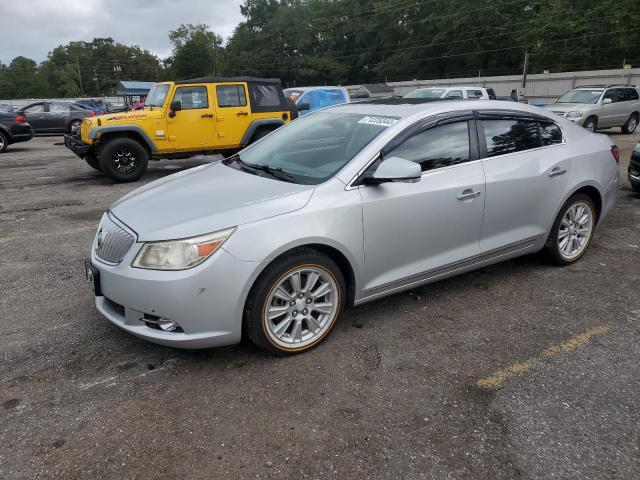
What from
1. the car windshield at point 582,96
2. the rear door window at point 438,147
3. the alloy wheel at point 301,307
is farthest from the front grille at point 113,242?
the car windshield at point 582,96

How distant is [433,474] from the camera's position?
2.22m

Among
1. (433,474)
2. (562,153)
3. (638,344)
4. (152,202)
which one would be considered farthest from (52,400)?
(562,153)

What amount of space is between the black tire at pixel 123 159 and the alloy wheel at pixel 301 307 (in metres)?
7.55

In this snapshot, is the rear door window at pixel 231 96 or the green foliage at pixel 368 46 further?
the green foliage at pixel 368 46

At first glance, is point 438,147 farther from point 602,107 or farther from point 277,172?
point 602,107

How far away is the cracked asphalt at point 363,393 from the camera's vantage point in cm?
231

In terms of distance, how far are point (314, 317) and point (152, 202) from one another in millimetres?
1364

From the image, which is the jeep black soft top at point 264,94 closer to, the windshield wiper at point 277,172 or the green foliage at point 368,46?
the windshield wiper at point 277,172

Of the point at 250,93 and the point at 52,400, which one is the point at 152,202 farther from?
the point at 250,93

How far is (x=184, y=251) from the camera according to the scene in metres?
2.83

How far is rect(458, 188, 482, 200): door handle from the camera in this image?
144 inches

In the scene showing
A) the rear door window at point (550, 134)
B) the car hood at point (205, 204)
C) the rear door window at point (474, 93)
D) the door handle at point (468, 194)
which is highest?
the rear door window at point (474, 93)

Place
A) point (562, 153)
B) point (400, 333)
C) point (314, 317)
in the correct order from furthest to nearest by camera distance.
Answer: point (562, 153) < point (400, 333) < point (314, 317)

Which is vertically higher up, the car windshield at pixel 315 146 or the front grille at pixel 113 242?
the car windshield at pixel 315 146
